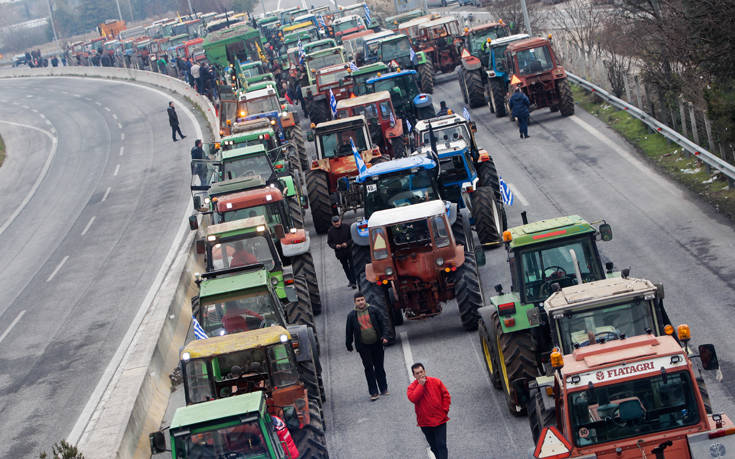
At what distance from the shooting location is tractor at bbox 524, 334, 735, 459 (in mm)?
9617

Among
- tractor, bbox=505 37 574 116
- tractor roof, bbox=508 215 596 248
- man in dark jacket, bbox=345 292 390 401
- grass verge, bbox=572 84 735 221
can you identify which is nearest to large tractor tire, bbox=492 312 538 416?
tractor roof, bbox=508 215 596 248

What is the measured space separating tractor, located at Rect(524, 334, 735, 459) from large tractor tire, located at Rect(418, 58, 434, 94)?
31.6 meters

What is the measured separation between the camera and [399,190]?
65.3ft

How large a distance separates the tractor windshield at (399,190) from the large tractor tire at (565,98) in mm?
14097

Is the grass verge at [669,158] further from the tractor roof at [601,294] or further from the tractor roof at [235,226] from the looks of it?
the tractor roof at [601,294]

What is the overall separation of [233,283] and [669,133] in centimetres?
1538

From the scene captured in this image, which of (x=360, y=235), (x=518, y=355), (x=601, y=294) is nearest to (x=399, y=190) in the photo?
(x=360, y=235)

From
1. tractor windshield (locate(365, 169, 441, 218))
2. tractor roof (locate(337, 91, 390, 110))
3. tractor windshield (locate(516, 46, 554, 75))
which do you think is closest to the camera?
tractor windshield (locate(365, 169, 441, 218))

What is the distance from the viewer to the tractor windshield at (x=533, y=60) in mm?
33250

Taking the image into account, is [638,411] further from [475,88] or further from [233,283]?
[475,88]

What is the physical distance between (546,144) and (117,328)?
13.1 meters

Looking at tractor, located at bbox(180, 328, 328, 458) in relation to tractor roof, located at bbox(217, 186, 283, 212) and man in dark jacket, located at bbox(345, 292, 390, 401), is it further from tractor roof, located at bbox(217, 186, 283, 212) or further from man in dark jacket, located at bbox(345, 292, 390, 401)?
tractor roof, located at bbox(217, 186, 283, 212)

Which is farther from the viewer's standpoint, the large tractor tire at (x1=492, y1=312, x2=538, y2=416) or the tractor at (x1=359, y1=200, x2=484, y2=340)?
the tractor at (x1=359, y1=200, x2=484, y2=340)

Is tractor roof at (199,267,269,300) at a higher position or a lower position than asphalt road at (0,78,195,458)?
higher
